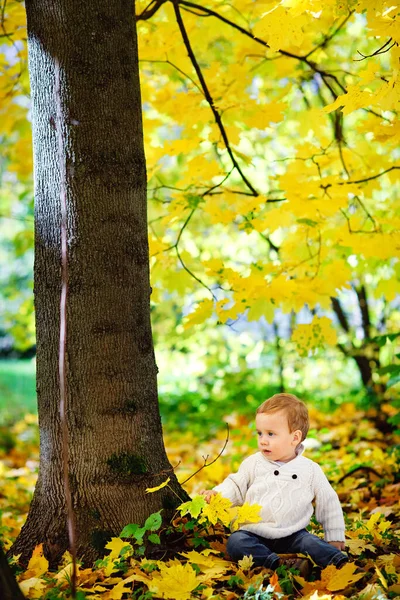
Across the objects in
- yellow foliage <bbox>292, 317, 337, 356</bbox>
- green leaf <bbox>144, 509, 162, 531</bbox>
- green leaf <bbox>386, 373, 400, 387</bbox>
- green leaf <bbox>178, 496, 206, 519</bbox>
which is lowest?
green leaf <bbox>144, 509, 162, 531</bbox>

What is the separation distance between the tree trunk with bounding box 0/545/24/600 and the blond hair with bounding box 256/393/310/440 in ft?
3.56

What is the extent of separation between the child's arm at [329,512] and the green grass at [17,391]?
7.33 meters

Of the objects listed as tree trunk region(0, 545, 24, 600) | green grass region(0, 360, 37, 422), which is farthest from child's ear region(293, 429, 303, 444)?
green grass region(0, 360, 37, 422)

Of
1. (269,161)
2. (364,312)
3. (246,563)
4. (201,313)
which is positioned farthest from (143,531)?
(364,312)

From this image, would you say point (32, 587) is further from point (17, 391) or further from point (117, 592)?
point (17, 391)

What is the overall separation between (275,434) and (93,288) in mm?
866

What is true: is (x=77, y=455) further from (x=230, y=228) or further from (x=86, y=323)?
(x=230, y=228)

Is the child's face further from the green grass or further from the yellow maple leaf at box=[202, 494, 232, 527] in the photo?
the green grass

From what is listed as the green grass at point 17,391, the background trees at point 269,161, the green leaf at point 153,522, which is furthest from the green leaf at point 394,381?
the green grass at point 17,391

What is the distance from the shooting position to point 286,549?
2346 mm

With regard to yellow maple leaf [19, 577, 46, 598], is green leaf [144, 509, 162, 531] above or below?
above

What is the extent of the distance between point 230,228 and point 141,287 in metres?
5.37

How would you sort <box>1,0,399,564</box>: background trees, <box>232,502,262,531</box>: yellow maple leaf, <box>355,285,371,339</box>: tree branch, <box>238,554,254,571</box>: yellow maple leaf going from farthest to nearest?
<box>355,285,371,339</box>: tree branch < <box>1,0,399,564</box>: background trees < <box>232,502,262,531</box>: yellow maple leaf < <box>238,554,254,571</box>: yellow maple leaf

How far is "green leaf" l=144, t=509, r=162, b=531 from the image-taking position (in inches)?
88.0
